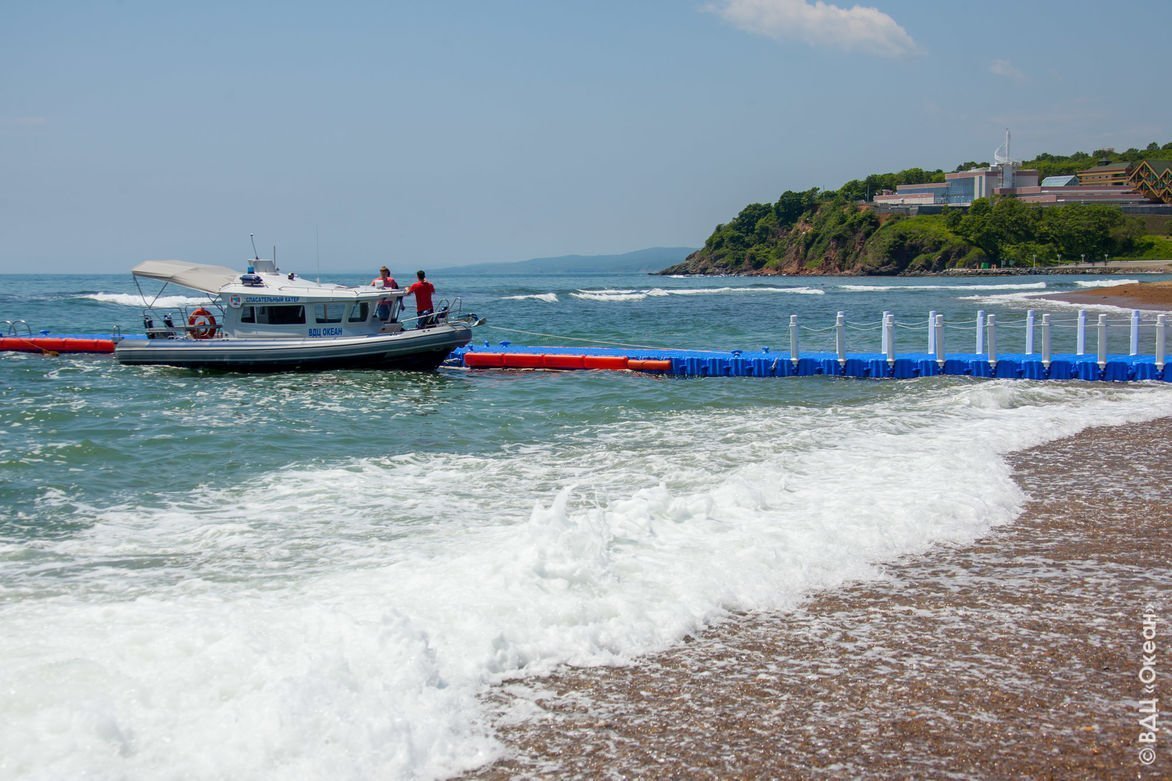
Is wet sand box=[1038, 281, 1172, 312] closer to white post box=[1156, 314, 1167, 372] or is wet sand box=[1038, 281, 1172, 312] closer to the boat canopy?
white post box=[1156, 314, 1167, 372]

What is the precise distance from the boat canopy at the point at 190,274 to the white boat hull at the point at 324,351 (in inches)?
54.8

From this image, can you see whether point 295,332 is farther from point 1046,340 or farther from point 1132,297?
point 1132,297

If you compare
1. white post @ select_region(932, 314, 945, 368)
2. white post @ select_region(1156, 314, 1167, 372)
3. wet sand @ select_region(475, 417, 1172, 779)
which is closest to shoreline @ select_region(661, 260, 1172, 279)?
white post @ select_region(1156, 314, 1167, 372)

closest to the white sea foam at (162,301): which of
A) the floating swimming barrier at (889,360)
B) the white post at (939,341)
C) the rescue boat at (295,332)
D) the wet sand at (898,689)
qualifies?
the rescue boat at (295,332)

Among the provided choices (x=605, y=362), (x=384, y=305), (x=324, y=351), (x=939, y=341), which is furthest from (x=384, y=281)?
(x=939, y=341)

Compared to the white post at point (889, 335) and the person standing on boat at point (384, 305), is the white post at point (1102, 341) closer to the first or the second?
the white post at point (889, 335)

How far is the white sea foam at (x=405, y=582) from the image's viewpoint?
4.58 m

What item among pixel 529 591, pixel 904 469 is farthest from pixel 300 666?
pixel 904 469

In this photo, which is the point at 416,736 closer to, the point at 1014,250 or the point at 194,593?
the point at 194,593

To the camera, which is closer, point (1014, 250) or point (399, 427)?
point (399, 427)

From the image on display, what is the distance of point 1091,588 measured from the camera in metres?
6.55

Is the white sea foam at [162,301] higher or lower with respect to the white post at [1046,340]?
higher

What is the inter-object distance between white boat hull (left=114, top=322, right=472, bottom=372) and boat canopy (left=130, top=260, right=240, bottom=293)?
1.39 meters

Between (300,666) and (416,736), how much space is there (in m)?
0.94
